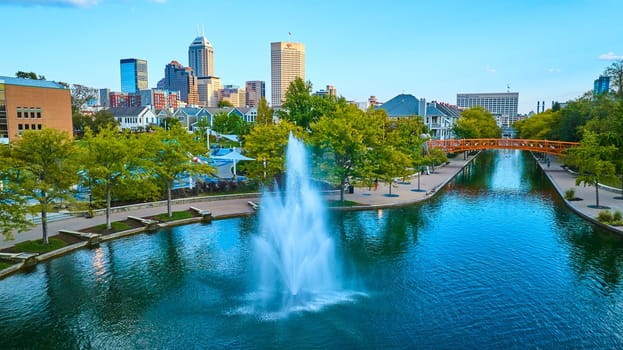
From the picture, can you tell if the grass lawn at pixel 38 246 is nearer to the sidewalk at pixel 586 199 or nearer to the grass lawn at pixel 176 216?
the grass lawn at pixel 176 216

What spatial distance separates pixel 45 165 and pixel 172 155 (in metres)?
9.90

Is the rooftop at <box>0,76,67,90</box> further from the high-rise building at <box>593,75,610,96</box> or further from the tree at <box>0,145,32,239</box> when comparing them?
the high-rise building at <box>593,75,610,96</box>

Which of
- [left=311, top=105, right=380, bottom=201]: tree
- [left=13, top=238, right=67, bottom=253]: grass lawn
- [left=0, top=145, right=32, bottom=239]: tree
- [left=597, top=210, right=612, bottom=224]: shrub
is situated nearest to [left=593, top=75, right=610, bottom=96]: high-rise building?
[left=597, top=210, right=612, bottom=224]: shrub

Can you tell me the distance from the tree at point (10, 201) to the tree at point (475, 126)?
307ft

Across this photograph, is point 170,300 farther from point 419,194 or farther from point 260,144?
point 419,194

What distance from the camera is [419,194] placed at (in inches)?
1853

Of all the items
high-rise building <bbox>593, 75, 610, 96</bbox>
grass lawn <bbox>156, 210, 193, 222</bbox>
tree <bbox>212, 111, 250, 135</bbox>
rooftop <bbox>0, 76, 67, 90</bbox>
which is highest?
high-rise building <bbox>593, 75, 610, 96</bbox>

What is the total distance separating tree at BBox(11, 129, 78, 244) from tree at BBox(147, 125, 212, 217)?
6793mm

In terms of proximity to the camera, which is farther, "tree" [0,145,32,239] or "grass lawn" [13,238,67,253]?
"grass lawn" [13,238,67,253]

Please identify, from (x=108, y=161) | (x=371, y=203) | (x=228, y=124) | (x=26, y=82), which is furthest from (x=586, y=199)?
(x=26, y=82)

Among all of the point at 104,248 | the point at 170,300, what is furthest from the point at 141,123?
the point at 170,300

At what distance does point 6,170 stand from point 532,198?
46.6 m

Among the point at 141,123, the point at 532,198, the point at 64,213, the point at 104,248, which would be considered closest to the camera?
the point at 104,248

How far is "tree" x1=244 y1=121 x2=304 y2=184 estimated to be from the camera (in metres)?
42.7
